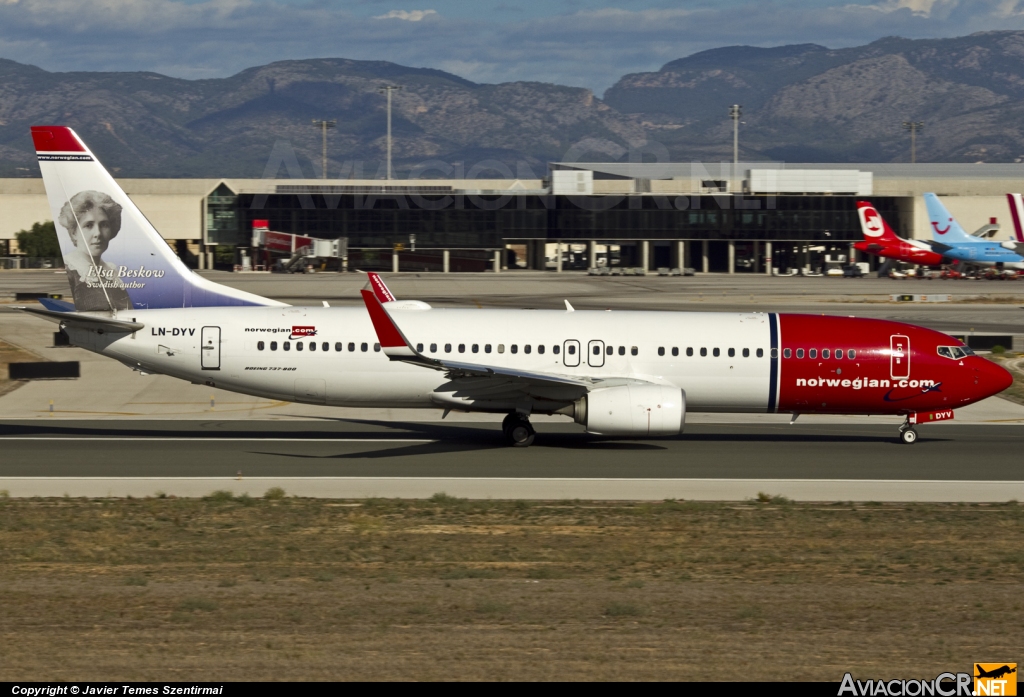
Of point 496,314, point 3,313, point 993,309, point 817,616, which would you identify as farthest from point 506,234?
point 817,616

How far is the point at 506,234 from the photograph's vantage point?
15038 cm

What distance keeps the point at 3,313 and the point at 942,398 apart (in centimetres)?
5358

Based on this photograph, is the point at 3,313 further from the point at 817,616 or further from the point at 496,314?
the point at 817,616

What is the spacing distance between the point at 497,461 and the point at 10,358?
86.8ft

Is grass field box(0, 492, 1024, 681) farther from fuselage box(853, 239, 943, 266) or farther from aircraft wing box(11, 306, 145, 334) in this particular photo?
fuselage box(853, 239, 943, 266)

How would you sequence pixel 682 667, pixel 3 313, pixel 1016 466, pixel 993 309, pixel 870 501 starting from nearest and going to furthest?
pixel 682 667 < pixel 870 501 < pixel 1016 466 < pixel 3 313 < pixel 993 309

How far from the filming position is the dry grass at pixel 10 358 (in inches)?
1515

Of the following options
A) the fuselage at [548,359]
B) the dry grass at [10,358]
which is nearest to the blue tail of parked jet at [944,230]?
the fuselage at [548,359]

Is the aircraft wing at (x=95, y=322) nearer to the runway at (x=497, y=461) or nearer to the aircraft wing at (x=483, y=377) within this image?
the runway at (x=497, y=461)

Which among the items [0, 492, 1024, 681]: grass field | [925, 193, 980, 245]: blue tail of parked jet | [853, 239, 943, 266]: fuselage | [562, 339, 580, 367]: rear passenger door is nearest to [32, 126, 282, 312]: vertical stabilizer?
[0, 492, 1024, 681]: grass field

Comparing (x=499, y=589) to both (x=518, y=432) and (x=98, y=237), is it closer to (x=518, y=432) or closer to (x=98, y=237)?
(x=518, y=432)

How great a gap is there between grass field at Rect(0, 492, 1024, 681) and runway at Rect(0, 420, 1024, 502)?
187 cm

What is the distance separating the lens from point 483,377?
90.9 ft

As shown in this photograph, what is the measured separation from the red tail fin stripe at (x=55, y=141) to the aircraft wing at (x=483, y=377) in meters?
9.23
